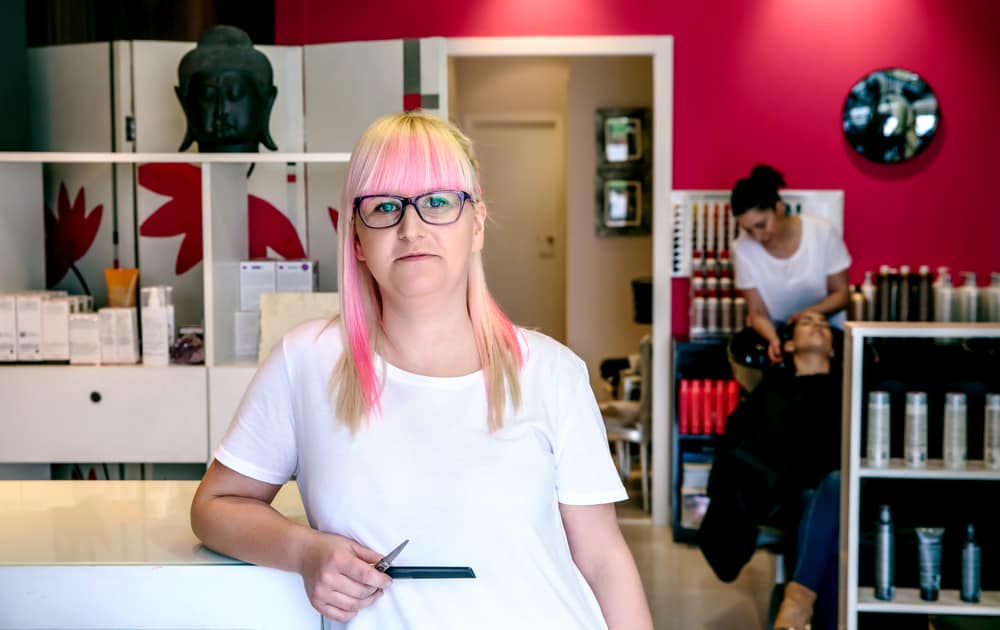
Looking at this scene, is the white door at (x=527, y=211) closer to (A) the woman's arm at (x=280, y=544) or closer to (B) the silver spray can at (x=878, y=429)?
(B) the silver spray can at (x=878, y=429)

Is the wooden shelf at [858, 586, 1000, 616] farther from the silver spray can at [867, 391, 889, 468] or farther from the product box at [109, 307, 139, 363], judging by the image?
the product box at [109, 307, 139, 363]

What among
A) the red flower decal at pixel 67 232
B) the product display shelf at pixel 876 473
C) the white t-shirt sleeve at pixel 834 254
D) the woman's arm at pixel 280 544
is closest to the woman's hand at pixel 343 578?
the woman's arm at pixel 280 544

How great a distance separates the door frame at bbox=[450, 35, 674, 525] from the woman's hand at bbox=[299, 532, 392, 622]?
4.31 m

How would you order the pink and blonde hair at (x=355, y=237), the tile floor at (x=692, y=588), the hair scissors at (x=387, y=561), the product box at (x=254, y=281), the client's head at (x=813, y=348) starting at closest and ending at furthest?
the hair scissors at (x=387, y=561) → the pink and blonde hair at (x=355, y=237) → the product box at (x=254, y=281) → the client's head at (x=813, y=348) → the tile floor at (x=692, y=588)

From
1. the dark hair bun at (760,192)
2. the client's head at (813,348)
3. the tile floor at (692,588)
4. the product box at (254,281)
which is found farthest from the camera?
the dark hair bun at (760,192)

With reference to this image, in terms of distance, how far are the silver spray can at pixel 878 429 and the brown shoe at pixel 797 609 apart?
0.65m

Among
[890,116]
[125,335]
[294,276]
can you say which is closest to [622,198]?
[890,116]

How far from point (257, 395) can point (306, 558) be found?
0.73ft

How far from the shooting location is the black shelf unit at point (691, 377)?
18.0 feet

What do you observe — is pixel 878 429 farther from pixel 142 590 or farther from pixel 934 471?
pixel 142 590

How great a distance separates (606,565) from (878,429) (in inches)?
80.4

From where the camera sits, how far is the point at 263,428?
1479 mm

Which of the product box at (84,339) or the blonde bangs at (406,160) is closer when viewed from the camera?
the blonde bangs at (406,160)

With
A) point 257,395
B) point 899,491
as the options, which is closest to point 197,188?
point 899,491
